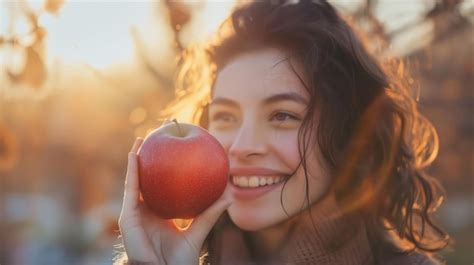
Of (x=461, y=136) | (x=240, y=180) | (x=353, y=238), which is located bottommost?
(x=461, y=136)

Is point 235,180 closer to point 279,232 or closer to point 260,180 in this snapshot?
point 260,180

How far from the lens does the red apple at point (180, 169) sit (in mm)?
2357

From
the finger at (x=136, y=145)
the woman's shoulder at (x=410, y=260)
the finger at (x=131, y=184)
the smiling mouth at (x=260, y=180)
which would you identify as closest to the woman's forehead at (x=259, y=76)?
the smiling mouth at (x=260, y=180)

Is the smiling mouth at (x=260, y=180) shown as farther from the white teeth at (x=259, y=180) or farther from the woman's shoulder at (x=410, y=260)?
the woman's shoulder at (x=410, y=260)

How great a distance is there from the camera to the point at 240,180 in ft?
8.77

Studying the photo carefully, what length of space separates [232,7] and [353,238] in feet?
3.69

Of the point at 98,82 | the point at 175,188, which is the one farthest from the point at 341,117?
the point at 98,82

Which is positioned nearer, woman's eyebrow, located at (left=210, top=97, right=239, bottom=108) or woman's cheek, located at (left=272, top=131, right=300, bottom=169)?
woman's cheek, located at (left=272, top=131, right=300, bottom=169)

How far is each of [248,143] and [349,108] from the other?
517mm

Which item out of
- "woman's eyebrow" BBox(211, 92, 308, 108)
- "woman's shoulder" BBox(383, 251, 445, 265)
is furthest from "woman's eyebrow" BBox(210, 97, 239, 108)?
"woman's shoulder" BBox(383, 251, 445, 265)

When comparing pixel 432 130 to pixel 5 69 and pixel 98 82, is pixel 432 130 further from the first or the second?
pixel 5 69

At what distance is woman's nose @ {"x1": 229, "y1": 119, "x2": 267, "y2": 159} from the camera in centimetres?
261

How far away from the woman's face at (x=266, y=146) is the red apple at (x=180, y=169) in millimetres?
209

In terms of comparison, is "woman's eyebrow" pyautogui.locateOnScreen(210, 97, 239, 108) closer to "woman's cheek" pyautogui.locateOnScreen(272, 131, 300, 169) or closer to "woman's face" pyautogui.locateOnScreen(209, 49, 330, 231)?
"woman's face" pyautogui.locateOnScreen(209, 49, 330, 231)
